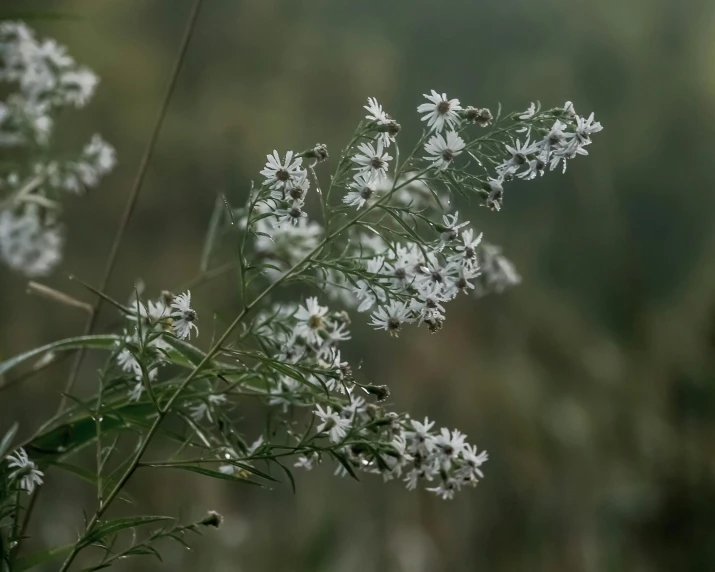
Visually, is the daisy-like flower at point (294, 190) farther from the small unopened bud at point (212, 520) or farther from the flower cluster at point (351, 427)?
the small unopened bud at point (212, 520)

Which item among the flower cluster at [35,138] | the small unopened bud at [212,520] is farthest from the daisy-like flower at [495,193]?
the flower cluster at [35,138]

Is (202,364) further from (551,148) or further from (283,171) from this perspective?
(551,148)

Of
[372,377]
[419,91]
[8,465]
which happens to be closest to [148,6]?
[419,91]

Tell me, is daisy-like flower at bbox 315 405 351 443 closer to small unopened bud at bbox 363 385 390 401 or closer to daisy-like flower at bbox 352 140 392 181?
small unopened bud at bbox 363 385 390 401

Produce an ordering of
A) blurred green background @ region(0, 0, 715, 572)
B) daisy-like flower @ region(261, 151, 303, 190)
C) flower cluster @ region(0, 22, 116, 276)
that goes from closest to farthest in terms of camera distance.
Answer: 1. daisy-like flower @ region(261, 151, 303, 190)
2. flower cluster @ region(0, 22, 116, 276)
3. blurred green background @ region(0, 0, 715, 572)

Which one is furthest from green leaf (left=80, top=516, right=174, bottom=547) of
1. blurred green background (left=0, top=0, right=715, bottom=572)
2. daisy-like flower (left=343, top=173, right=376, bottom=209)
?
blurred green background (left=0, top=0, right=715, bottom=572)

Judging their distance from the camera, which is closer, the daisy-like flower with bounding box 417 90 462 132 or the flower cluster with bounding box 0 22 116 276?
the daisy-like flower with bounding box 417 90 462 132

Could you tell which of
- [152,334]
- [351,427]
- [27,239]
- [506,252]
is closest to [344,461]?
[351,427]
